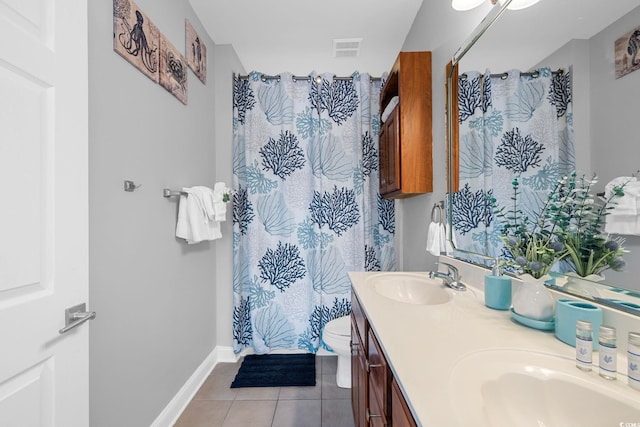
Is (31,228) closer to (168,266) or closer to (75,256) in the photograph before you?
(75,256)

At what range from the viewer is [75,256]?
2.67 feet

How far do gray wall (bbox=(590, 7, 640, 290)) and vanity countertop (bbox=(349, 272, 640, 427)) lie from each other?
0.68ft

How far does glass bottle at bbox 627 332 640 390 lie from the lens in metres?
0.51

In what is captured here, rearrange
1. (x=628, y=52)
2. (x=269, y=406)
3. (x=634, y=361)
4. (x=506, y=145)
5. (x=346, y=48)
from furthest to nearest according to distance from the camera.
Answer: (x=346, y=48) → (x=269, y=406) → (x=506, y=145) → (x=628, y=52) → (x=634, y=361)

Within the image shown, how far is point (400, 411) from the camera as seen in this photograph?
0.60m

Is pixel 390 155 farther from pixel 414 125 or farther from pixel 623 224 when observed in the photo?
pixel 623 224

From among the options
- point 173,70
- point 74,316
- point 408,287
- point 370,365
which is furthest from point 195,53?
point 370,365

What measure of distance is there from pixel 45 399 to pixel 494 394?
112 centimetres

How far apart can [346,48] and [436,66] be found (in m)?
0.89

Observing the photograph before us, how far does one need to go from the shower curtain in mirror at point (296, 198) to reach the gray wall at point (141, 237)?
32 centimetres

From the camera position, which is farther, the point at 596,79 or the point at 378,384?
the point at 378,384

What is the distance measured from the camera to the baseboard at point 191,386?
4.93ft

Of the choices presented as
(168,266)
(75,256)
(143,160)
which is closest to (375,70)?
(143,160)

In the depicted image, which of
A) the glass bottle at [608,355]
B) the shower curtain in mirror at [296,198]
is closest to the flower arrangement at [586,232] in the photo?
the glass bottle at [608,355]
